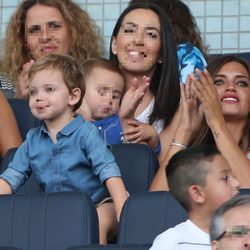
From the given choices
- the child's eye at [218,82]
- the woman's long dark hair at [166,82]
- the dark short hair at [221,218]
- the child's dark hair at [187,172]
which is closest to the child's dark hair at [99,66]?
the woman's long dark hair at [166,82]

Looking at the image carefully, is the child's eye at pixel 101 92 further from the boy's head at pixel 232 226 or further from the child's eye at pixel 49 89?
the boy's head at pixel 232 226

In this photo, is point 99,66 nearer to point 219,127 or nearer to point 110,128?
point 110,128

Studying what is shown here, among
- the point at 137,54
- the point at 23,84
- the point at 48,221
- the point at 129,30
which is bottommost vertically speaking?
the point at 48,221

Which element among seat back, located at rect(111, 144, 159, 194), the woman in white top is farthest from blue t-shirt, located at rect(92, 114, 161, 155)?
seat back, located at rect(111, 144, 159, 194)

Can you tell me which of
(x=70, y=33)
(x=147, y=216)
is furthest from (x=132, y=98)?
(x=70, y=33)

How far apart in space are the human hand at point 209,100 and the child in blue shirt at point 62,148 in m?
0.52

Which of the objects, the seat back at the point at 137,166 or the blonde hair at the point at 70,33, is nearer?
the seat back at the point at 137,166

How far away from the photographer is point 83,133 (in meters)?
5.91

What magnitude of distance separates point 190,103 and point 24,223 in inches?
42.5

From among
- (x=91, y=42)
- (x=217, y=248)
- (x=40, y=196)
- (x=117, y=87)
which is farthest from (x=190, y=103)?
(x=217, y=248)

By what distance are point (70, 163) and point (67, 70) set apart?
0.40 metres

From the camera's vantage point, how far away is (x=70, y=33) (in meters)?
7.52

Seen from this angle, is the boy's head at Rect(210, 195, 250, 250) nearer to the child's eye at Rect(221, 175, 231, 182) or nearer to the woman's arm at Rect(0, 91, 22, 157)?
the child's eye at Rect(221, 175, 231, 182)

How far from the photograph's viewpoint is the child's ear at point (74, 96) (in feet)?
19.5
